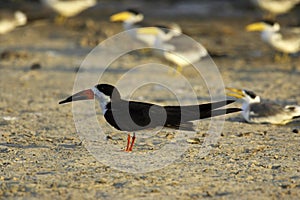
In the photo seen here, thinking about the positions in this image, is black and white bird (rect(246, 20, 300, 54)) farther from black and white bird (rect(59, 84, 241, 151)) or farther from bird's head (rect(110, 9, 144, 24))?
black and white bird (rect(59, 84, 241, 151))

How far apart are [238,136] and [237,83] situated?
284 cm

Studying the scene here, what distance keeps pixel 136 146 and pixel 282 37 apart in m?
5.14

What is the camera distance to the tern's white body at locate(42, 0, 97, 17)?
1305 cm

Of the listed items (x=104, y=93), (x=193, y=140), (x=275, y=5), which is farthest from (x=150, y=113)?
(x=275, y=5)

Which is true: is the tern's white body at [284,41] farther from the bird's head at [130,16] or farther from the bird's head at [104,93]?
the bird's head at [104,93]

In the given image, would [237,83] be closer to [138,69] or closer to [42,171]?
[138,69]

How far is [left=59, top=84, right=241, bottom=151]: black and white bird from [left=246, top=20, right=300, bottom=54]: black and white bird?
202 inches

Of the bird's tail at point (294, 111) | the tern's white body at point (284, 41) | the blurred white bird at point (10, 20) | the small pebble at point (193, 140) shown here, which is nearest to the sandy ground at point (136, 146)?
the small pebble at point (193, 140)

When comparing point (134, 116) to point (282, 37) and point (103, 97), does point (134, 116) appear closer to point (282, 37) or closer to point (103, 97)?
point (103, 97)

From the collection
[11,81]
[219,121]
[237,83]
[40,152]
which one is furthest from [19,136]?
[237,83]

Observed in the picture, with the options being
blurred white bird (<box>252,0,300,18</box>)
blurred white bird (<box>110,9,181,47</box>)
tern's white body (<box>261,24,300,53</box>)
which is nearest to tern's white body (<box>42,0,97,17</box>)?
blurred white bird (<box>110,9,181,47</box>)

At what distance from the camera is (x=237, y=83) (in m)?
A: 8.88

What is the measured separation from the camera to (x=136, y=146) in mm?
5711

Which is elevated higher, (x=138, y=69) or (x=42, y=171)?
(x=138, y=69)
